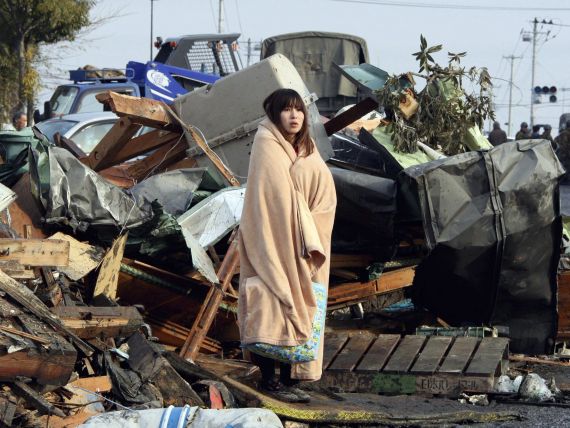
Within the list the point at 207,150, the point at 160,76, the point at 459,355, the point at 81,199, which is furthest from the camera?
the point at 160,76

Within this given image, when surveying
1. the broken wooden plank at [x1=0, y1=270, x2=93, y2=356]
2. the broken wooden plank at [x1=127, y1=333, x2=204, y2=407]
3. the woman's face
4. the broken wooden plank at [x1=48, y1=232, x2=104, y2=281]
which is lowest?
the broken wooden plank at [x1=127, y1=333, x2=204, y2=407]

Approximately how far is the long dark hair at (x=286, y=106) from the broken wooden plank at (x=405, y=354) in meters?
1.69

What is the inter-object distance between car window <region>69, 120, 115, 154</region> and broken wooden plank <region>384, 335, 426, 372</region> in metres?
6.15

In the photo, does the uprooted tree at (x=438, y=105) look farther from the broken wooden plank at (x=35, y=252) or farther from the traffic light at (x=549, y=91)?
the traffic light at (x=549, y=91)

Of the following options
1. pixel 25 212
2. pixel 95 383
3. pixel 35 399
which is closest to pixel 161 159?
pixel 25 212

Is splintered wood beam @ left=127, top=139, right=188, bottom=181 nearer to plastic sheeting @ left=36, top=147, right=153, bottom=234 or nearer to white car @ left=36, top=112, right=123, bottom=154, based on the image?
plastic sheeting @ left=36, top=147, right=153, bottom=234

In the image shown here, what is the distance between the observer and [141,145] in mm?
10023

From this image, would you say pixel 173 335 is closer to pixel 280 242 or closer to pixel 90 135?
pixel 280 242

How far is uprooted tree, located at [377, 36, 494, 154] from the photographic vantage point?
10.0 m

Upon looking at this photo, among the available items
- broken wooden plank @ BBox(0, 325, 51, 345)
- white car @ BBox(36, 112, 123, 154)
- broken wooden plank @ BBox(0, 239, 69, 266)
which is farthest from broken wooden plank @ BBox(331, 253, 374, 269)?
white car @ BBox(36, 112, 123, 154)

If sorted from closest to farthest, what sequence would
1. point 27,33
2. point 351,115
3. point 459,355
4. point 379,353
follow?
1. point 459,355
2. point 379,353
3. point 351,115
4. point 27,33

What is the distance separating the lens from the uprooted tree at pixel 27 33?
28172 mm

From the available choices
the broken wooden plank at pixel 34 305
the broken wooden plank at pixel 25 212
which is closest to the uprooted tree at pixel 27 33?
the broken wooden plank at pixel 25 212

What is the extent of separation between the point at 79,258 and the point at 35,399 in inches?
88.4
